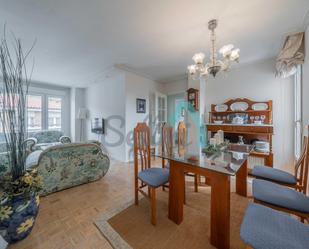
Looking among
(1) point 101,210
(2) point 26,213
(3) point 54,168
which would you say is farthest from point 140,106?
(2) point 26,213

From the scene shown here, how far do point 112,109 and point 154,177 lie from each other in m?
3.19

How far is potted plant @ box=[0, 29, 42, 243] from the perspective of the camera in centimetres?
135

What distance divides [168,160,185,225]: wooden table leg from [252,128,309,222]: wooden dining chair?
72cm

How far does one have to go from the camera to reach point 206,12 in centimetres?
179

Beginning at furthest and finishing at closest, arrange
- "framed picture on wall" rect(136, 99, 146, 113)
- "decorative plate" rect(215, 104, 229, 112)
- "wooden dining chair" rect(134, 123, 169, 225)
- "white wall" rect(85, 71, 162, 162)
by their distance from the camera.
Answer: "framed picture on wall" rect(136, 99, 146, 113)
"white wall" rect(85, 71, 162, 162)
"decorative plate" rect(215, 104, 229, 112)
"wooden dining chair" rect(134, 123, 169, 225)

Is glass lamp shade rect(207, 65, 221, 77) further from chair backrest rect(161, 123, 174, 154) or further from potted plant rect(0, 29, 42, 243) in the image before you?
potted plant rect(0, 29, 42, 243)

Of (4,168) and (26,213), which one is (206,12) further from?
(4,168)

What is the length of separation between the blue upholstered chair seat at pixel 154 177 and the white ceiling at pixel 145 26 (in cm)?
203

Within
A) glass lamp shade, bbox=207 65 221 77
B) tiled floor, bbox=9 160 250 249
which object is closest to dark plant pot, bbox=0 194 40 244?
tiled floor, bbox=9 160 250 249

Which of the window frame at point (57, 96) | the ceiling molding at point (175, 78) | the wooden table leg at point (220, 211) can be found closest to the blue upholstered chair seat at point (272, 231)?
the wooden table leg at point (220, 211)

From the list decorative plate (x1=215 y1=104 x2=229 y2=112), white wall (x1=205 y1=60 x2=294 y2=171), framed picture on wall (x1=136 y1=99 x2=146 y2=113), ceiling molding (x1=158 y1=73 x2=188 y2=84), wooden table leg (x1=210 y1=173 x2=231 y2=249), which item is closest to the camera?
wooden table leg (x1=210 y1=173 x2=231 y2=249)

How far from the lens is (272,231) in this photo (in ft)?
2.95

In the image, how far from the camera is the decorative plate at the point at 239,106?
3.35 m

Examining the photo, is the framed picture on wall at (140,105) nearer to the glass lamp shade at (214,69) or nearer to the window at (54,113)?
the glass lamp shade at (214,69)
